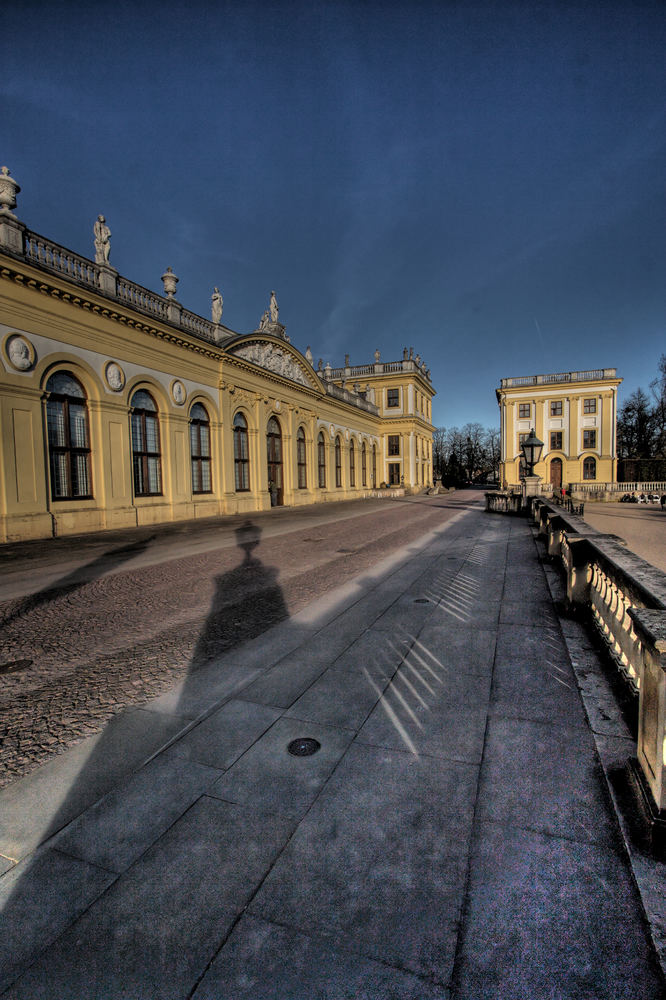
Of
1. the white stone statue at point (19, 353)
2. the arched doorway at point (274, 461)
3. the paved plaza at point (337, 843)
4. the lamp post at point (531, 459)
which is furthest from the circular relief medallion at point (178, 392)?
the paved plaza at point (337, 843)

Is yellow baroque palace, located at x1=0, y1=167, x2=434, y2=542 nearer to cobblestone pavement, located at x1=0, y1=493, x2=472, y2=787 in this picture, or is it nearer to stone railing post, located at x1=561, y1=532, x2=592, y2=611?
cobblestone pavement, located at x1=0, y1=493, x2=472, y2=787

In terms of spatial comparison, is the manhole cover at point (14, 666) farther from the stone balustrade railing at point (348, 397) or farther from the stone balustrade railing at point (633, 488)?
the stone balustrade railing at point (633, 488)

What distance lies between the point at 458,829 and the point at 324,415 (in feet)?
100.0

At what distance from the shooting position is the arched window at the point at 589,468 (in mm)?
44334

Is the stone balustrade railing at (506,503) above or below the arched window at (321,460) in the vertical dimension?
below

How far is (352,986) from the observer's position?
141cm

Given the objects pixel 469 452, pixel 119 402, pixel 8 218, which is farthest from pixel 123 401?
pixel 469 452

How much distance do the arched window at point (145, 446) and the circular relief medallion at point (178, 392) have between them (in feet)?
3.14

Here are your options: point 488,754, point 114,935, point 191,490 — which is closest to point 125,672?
point 114,935

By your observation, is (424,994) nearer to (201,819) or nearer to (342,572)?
(201,819)

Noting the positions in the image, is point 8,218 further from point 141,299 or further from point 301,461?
point 301,461

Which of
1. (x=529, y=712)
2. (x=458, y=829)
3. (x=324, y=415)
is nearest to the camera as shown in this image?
(x=458, y=829)

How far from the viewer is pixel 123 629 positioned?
16.2 feet

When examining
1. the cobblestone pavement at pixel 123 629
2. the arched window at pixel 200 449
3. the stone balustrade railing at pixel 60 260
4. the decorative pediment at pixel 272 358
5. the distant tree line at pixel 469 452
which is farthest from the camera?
the distant tree line at pixel 469 452
